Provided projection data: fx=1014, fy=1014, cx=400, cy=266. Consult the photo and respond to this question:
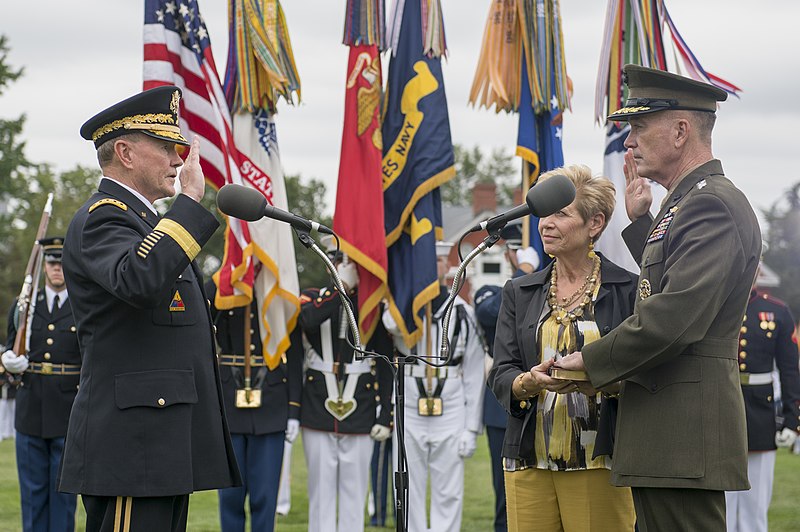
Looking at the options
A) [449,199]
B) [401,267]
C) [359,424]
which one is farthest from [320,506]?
[449,199]

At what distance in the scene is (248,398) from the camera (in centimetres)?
686

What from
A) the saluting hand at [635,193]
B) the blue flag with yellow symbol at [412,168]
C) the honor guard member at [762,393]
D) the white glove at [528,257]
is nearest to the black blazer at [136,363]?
the saluting hand at [635,193]

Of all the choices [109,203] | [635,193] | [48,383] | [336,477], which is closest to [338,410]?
[336,477]

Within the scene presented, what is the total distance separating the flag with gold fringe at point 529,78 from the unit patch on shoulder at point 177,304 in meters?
3.75

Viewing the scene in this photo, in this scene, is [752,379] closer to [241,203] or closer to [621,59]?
[621,59]

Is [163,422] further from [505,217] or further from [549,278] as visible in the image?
[549,278]

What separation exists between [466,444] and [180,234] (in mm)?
4413

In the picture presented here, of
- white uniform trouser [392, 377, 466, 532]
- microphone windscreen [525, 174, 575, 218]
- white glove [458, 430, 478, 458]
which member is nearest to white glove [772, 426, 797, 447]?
white glove [458, 430, 478, 458]

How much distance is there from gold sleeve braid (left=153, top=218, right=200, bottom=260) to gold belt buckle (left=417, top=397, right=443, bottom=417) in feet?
13.3

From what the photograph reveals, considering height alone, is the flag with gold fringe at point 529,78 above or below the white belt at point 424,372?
above

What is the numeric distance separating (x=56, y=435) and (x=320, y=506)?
6.43 ft

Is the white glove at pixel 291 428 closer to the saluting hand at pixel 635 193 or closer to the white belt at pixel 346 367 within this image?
the white belt at pixel 346 367

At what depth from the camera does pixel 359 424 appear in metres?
7.18

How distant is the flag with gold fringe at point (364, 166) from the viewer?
22.6 ft
